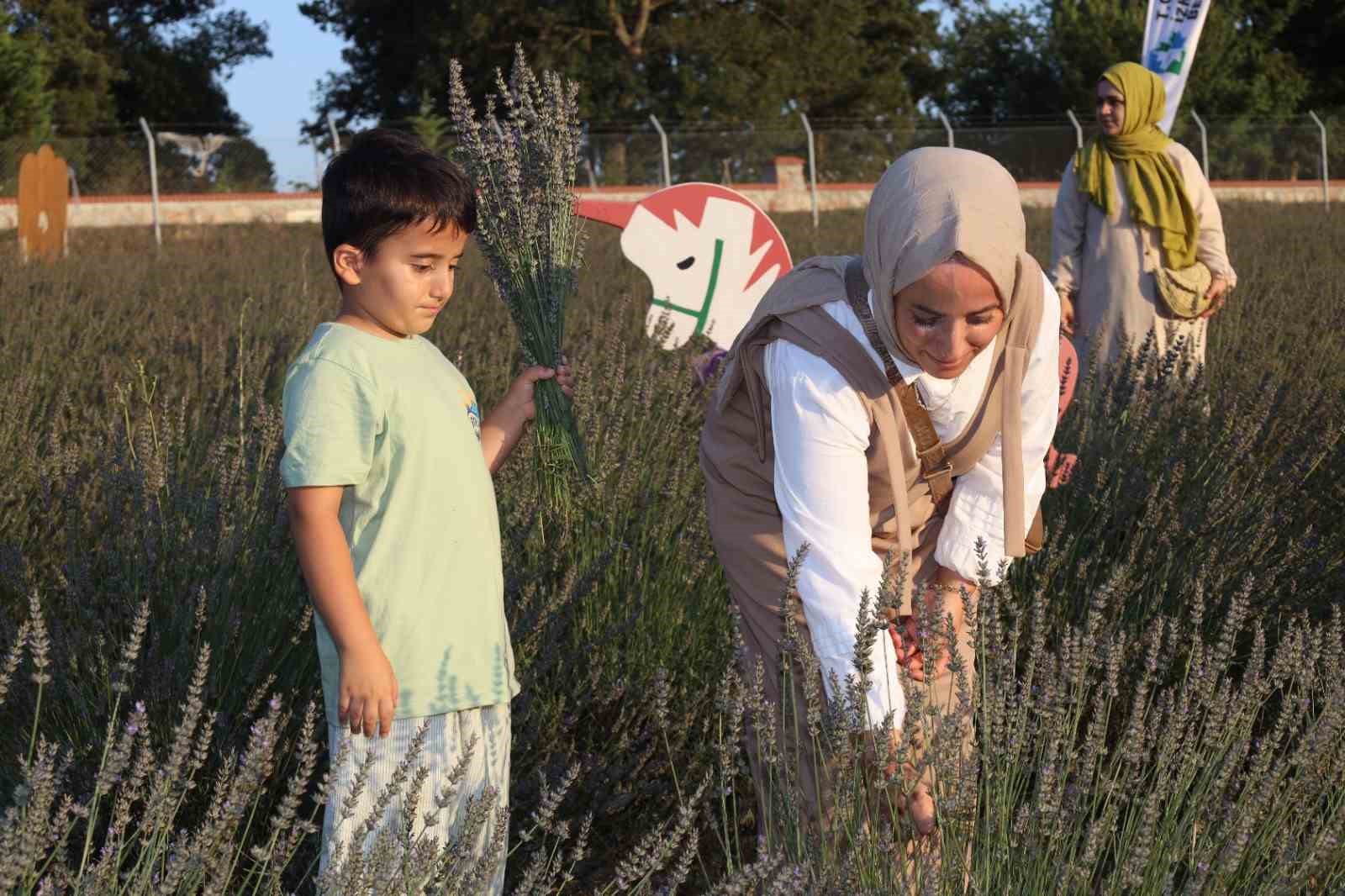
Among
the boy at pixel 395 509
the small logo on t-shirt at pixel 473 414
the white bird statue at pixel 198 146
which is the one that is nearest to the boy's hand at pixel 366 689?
the boy at pixel 395 509

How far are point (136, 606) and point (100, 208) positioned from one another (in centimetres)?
1974

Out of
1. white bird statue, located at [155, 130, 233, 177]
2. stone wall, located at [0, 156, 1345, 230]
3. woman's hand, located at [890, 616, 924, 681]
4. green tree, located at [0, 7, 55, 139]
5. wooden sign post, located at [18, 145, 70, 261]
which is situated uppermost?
green tree, located at [0, 7, 55, 139]

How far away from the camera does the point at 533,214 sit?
94.7 inches

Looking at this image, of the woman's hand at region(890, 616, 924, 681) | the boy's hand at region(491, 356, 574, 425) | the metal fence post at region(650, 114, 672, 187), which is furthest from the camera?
the metal fence post at region(650, 114, 672, 187)

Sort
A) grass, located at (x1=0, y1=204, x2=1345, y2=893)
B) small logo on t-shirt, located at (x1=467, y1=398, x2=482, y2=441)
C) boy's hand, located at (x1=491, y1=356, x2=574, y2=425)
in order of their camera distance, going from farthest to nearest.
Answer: boy's hand, located at (x1=491, y1=356, x2=574, y2=425) → small logo on t-shirt, located at (x1=467, y1=398, x2=482, y2=441) → grass, located at (x1=0, y1=204, x2=1345, y2=893)

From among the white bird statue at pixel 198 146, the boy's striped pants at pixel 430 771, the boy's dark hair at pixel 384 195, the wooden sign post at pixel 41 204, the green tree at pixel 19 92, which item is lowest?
the boy's striped pants at pixel 430 771

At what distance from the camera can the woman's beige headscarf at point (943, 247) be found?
5.55 feet

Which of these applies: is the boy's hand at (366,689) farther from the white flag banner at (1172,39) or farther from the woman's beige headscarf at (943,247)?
the white flag banner at (1172,39)

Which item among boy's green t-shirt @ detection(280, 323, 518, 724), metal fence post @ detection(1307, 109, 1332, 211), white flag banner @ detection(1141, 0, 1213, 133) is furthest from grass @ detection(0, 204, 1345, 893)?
metal fence post @ detection(1307, 109, 1332, 211)

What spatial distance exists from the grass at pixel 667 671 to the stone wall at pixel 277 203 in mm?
15509

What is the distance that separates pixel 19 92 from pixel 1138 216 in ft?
85.4

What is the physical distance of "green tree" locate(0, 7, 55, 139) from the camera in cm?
2612

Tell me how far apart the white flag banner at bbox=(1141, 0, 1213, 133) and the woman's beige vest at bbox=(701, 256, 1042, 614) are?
24.0ft

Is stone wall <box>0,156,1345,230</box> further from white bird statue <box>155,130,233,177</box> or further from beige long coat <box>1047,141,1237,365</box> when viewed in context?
beige long coat <box>1047,141,1237,365</box>
